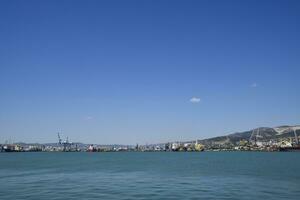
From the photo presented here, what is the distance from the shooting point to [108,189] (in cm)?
5381

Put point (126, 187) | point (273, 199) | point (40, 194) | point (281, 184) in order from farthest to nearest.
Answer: point (281, 184), point (126, 187), point (40, 194), point (273, 199)

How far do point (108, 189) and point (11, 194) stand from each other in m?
12.5

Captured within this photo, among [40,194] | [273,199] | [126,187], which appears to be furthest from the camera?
[126,187]

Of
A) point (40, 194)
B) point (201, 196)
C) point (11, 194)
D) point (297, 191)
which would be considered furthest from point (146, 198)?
point (297, 191)

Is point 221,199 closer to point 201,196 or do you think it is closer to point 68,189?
point 201,196

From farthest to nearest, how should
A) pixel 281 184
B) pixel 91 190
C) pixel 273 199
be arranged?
1. pixel 281 184
2. pixel 91 190
3. pixel 273 199

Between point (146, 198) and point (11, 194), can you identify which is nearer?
point (146, 198)

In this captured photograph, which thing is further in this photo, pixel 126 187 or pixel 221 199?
pixel 126 187

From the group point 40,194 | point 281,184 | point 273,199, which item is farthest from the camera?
point 281,184

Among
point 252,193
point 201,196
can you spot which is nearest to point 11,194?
point 201,196

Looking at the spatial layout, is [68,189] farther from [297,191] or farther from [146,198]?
[297,191]

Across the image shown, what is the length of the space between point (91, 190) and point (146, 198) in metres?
10.1

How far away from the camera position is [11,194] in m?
49.4

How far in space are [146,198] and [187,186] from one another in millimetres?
13425
